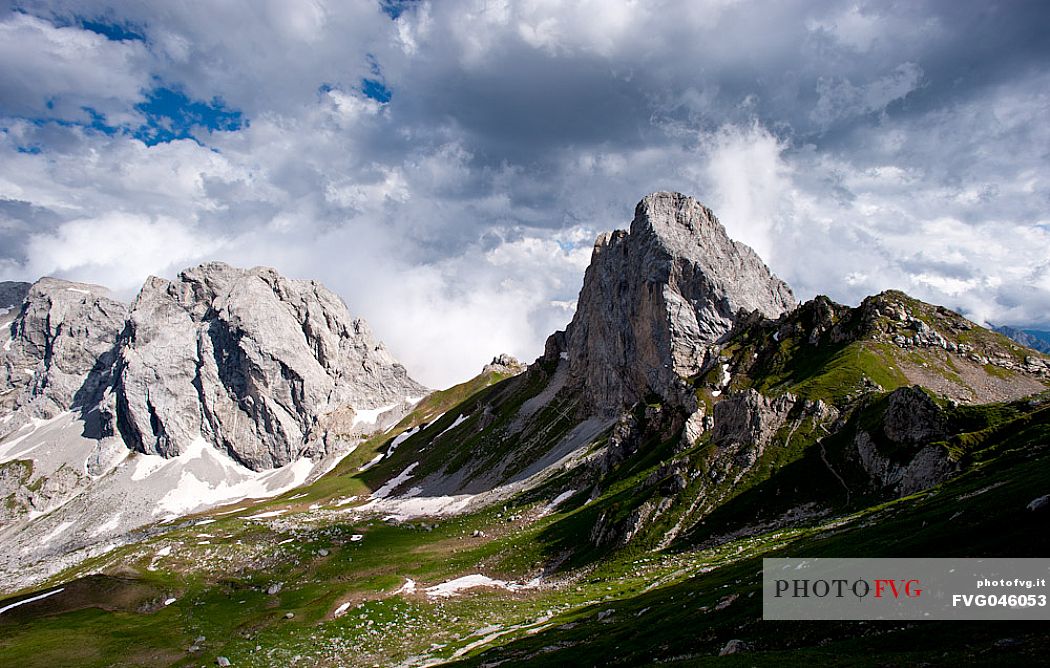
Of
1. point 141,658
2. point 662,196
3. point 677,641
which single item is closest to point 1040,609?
point 677,641

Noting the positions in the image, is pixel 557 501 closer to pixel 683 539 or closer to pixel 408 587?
pixel 408 587

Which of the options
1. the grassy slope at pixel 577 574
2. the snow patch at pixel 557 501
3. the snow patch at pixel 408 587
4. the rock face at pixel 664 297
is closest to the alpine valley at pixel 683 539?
the grassy slope at pixel 577 574

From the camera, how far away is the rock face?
14975cm

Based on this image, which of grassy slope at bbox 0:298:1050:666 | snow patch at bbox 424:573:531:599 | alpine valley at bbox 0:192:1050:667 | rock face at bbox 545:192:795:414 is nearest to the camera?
grassy slope at bbox 0:298:1050:666

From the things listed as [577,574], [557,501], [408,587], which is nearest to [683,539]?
[577,574]

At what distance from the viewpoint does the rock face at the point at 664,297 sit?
150 meters

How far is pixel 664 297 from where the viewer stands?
501ft

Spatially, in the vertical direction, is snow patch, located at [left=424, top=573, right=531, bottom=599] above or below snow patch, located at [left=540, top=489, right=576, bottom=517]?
below

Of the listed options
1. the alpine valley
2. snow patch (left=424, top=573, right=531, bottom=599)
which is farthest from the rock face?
snow patch (left=424, top=573, right=531, bottom=599)

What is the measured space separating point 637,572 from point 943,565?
125 feet
